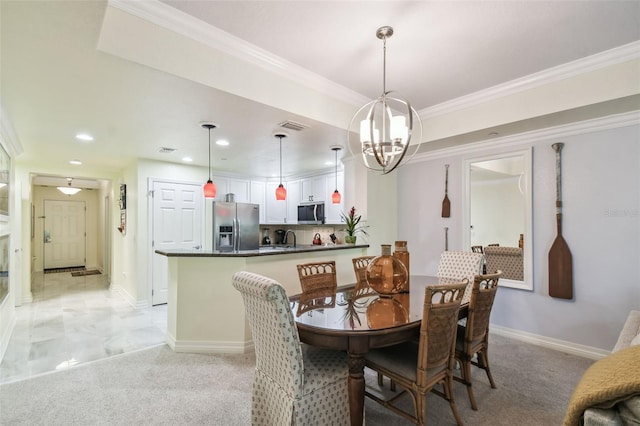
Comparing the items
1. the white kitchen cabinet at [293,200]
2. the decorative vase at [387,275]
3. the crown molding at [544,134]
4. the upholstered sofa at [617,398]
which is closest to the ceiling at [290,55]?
the crown molding at [544,134]

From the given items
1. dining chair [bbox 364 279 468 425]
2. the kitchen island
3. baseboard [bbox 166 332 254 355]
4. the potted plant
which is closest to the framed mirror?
the potted plant

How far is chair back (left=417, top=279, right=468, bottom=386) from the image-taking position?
1.63m

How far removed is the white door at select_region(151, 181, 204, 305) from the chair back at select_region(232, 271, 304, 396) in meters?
3.95

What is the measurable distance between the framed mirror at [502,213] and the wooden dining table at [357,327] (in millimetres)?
1874

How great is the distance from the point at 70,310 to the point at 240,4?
5.02 m

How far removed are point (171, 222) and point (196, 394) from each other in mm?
3477

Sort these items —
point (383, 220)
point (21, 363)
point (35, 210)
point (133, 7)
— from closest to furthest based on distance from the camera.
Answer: point (133, 7) < point (21, 363) < point (383, 220) < point (35, 210)

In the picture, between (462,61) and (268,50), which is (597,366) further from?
(268,50)

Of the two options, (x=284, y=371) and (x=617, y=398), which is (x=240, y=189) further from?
(x=617, y=398)

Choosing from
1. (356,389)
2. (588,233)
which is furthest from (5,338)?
(588,233)

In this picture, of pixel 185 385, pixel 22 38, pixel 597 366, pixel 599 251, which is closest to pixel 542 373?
pixel 599 251

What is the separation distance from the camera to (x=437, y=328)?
1.69 meters

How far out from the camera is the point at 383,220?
4461 mm

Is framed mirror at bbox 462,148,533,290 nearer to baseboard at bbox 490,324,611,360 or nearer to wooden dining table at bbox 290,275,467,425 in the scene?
baseboard at bbox 490,324,611,360
